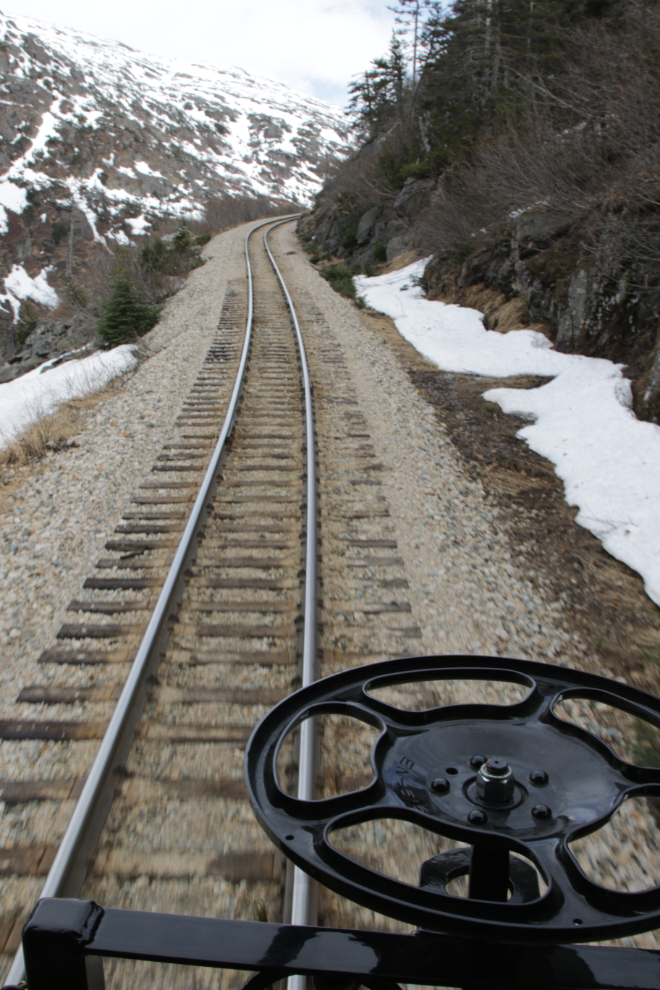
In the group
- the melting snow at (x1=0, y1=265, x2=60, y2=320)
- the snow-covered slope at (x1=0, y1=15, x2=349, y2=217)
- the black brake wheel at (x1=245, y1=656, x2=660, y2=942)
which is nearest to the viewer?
the black brake wheel at (x1=245, y1=656, x2=660, y2=942)

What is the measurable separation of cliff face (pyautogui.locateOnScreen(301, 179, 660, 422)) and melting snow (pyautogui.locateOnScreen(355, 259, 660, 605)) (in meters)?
0.33

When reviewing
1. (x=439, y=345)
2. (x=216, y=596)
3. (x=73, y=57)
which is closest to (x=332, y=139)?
(x=73, y=57)

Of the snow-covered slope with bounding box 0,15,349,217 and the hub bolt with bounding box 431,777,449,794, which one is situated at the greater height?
the snow-covered slope with bounding box 0,15,349,217

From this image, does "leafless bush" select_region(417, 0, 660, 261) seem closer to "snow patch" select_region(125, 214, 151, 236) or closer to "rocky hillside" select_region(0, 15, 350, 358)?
"rocky hillside" select_region(0, 15, 350, 358)

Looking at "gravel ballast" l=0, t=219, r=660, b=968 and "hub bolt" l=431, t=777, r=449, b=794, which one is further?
"gravel ballast" l=0, t=219, r=660, b=968

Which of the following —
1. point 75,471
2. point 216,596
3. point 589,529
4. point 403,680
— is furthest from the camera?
point 75,471

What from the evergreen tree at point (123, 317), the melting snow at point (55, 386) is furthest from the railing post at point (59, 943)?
the evergreen tree at point (123, 317)

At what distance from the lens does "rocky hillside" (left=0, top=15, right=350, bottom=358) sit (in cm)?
7094

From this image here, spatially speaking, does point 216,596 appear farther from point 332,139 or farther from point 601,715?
point 332,139

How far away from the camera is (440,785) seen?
4.47ft

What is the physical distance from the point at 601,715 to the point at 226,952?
125 inches

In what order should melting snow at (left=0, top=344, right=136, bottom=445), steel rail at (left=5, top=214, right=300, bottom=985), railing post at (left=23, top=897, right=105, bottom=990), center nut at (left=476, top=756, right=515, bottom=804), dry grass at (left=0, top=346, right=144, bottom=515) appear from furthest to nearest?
melting snow at (left=0, top=344, right=136, bottom=445) < dry grass at (left=0, top=346, right=144, bottom=515) < steel rail at (left=5, top=214, right=300, bottom=985) < center nut at (left=476, top=756, right=515, bottom=804) < railing post at (left=23, top=897, right=105, bottom=990)

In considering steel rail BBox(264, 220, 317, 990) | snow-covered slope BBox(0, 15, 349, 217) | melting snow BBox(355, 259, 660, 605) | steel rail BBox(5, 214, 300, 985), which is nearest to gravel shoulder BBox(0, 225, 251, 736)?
steel rail BBox(5, 214, 300, 985)

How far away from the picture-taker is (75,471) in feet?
21.9
